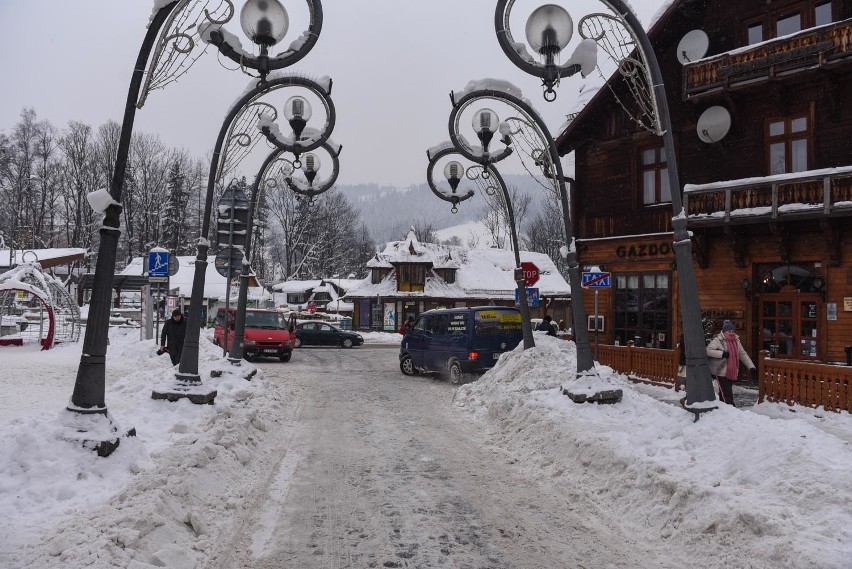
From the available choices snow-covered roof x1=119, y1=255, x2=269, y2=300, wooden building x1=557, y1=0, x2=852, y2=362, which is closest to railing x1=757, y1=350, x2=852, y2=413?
wooden building x1=557, y1=0, x2=852, y2=362

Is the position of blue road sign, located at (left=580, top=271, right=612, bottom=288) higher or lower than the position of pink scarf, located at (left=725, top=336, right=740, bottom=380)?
higher

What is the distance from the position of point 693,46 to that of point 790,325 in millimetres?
8200

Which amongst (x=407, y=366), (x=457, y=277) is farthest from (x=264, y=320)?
(x=457, y=277)

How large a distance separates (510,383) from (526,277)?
4.73 metres

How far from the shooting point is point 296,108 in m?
11.6

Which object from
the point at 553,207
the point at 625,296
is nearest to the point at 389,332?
the point at 553,207

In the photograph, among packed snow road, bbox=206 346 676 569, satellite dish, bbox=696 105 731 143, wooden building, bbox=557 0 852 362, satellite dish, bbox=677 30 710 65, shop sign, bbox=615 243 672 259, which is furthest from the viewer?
shop sign, bbox=615 243 672 259

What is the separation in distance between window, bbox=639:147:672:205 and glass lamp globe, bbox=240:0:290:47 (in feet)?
44.8

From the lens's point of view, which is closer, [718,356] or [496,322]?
[718,356]

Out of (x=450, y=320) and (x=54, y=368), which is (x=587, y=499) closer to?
(x=450, y=320)

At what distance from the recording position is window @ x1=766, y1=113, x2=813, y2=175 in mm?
15588

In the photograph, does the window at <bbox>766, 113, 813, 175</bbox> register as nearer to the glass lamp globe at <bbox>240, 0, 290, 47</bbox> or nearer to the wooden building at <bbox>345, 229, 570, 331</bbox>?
the glass lamp globe at <bbox>240, 0, 290, 47</bbox>

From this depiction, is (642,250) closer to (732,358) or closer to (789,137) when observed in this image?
(789,137)

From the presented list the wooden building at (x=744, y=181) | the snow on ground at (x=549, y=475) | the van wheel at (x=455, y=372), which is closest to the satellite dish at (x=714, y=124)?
the wooden building at (x=744, y=181)
